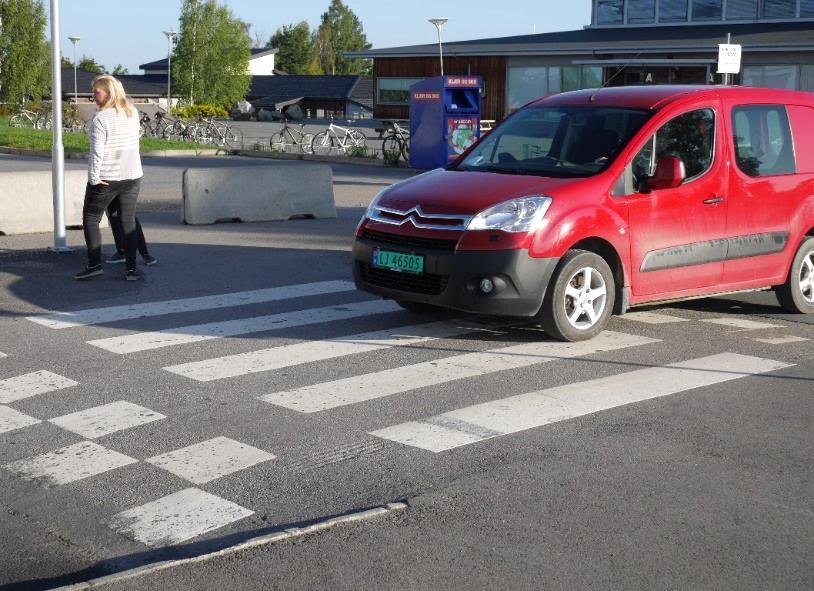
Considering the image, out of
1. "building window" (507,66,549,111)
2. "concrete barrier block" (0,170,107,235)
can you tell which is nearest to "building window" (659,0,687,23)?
"building window" (507,66,549,111)

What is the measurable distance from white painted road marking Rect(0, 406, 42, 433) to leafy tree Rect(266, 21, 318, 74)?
466ft

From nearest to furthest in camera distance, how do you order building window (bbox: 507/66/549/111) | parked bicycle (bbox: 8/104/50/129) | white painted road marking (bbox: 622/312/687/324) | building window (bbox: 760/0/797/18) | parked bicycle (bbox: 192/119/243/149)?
white painted road marking (bbox: 622/312/687/324), parked bicycle (bbox: 192/119/243/149), building window (bbox: 760/0/797/18), parked bicycle (bbox: 8/104/50/129), building window (bbox: 507/66/549/111)

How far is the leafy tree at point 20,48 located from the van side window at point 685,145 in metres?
58.8

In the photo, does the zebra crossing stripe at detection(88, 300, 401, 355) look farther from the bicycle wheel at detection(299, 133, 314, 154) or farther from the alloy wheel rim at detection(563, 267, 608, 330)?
the bicycle wheel at detection(299, 133, 314, 154)

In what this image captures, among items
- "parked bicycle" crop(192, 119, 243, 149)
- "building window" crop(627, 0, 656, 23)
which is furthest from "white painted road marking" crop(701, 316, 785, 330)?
"building window" crop(627, 0, 656, 23)

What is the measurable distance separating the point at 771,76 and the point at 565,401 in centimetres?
4342

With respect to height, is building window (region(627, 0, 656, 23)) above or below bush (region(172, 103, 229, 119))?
above

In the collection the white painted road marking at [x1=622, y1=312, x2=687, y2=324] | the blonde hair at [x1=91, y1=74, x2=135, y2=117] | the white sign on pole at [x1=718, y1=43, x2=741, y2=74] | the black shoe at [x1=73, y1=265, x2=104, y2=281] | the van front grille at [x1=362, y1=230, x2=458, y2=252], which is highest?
the white sign on pole at [x1=718, y1=43, x2=741, y2=74]

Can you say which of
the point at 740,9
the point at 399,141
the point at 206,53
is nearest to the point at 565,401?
the point at 399,141

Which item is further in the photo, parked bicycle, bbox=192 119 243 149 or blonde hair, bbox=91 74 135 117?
parked bicycle, bbox=192 119 243 149

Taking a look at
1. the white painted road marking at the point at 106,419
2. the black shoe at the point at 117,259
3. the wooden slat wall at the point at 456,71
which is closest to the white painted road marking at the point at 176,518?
the white painted road marking at the point at 106,419

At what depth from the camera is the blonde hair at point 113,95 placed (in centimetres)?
1121

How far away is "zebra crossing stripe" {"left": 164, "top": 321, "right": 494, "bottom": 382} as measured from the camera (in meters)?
7.89

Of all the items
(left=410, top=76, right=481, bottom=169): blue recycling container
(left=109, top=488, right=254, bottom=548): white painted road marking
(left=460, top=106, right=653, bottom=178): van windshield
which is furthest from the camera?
(left=410, top=76, right=481, bottom=169): blue recycling container
